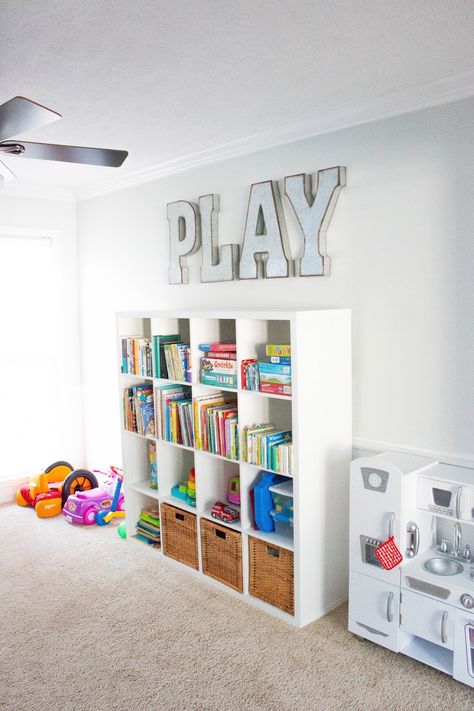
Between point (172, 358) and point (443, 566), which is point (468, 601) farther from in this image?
point (172, 358)

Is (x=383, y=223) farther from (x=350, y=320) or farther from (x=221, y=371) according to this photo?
(x=221, y=371)

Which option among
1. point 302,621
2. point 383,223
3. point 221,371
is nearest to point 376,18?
point 383,223

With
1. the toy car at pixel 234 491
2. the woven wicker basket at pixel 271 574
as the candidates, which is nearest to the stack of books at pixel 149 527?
the toy car at pixel 234 491

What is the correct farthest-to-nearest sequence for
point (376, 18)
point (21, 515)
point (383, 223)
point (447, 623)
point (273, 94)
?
1. point (21, 515)
2. point (383, 223)
3. point (273, 94)
4. point (447, 623)
5. point (376, 18)

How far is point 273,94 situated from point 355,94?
389 millimetres

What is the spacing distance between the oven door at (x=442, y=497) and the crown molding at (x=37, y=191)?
377cm

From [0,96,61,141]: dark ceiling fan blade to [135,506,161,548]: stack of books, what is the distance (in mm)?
2692

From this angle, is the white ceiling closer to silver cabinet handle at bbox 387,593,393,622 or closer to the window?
the window

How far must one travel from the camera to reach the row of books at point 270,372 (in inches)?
121

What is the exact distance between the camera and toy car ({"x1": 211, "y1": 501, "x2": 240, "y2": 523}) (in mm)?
3475

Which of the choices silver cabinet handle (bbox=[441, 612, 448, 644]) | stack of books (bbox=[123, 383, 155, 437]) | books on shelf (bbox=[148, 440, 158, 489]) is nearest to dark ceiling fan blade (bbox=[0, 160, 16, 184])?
stack of books (bbox=[123, 383, 155, 437])

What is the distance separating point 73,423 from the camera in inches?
213

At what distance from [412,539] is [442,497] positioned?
242 mm

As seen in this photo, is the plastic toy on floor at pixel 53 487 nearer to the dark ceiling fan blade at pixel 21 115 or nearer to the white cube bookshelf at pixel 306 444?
the white cube bookshelf at pixel 306 444
